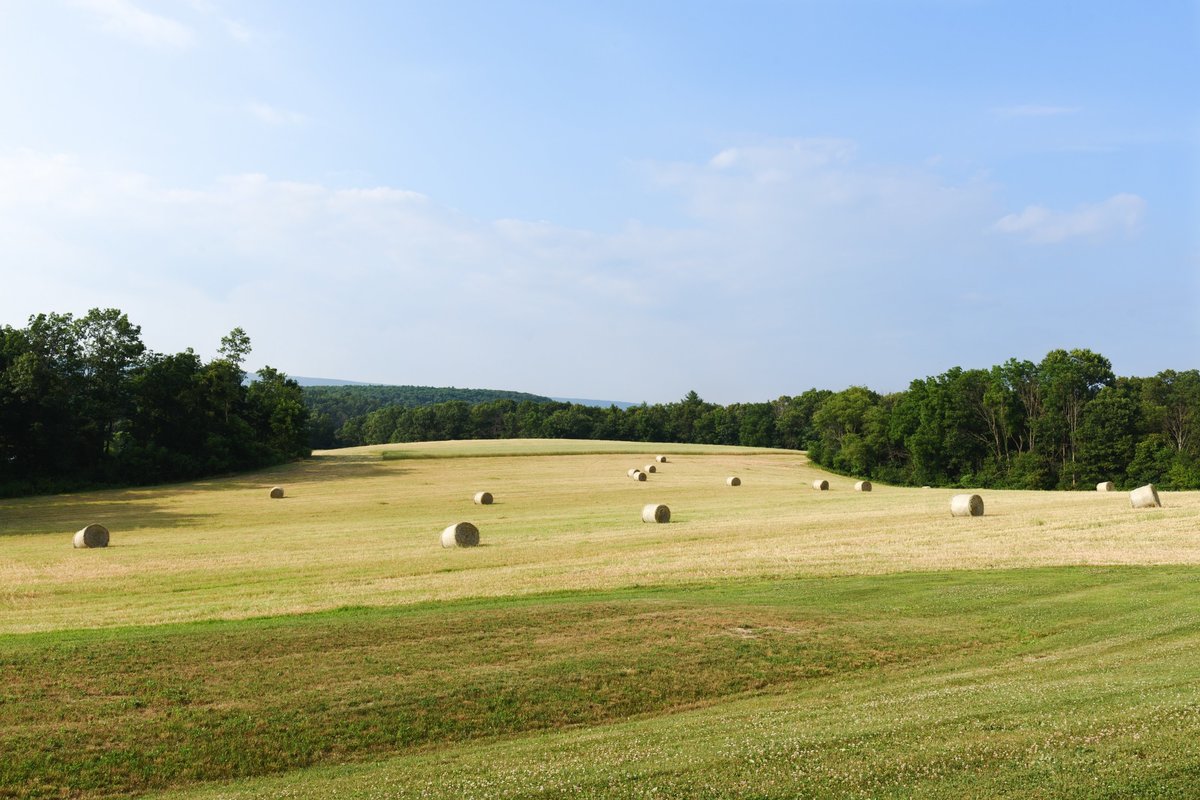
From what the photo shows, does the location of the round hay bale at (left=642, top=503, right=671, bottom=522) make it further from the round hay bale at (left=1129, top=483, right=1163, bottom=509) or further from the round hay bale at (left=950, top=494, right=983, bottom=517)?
the round hay bale at (left=1129, top=483, right=1163, bottom=509)

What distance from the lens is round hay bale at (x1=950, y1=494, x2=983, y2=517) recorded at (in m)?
37.6

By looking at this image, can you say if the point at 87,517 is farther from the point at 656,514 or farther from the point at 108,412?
the point at 656,514

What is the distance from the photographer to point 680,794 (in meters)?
8.84

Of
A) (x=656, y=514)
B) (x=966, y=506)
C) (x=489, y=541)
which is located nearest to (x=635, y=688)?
(x=489, y=541)

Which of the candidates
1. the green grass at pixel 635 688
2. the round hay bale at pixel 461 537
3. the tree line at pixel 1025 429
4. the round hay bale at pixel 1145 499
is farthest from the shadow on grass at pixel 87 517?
the tree line at pixel 1025 429

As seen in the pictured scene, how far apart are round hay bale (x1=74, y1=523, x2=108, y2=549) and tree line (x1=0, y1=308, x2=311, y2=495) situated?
28.3 metres

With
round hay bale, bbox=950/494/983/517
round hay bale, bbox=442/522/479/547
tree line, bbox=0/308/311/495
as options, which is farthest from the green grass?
tree line, bbox=0/308/311/495

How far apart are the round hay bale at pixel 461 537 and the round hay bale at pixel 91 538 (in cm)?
1434

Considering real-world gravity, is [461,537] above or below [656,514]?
below

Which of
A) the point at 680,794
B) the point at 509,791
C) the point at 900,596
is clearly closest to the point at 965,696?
the point at 680,794

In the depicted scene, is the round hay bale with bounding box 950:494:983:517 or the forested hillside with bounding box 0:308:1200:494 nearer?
the round hay bale with bounding box 950:494:983:517

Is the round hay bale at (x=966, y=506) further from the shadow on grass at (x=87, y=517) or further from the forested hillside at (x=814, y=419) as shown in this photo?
the forested hillside at (x=814, y=419)

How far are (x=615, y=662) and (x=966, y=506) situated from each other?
26912 millimetres

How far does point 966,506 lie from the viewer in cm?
3769
